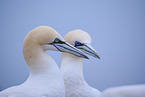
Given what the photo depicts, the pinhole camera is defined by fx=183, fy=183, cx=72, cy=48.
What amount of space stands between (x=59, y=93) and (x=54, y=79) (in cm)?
17

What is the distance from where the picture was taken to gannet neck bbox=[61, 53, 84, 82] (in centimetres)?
290

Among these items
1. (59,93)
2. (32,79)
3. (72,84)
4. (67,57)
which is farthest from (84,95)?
(32,79)

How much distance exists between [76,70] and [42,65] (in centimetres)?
89

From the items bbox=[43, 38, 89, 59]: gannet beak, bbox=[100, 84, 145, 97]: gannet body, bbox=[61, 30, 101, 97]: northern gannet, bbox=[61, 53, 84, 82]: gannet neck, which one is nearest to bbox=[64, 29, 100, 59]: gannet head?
bbox=[61, 30, 101, 97]: northern gannet

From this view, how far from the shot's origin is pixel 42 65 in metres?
2.21

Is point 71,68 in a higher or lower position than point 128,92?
higher

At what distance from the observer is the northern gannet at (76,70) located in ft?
9.32

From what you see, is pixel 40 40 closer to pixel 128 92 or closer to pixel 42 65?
pixel 42 65

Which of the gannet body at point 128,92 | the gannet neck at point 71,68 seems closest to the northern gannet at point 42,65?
the gannet neck at point 71,68

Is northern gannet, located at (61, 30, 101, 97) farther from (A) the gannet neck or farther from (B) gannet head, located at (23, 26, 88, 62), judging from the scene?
(B) gannet head, located at (23, 26, 88, 62)

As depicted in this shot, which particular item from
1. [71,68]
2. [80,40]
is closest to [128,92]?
[71,68]

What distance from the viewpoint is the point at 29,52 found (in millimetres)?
2238

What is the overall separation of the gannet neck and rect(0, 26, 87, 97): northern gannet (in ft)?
2.05

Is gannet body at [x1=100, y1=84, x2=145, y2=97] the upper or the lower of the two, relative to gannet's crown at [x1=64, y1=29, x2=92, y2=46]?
lower
